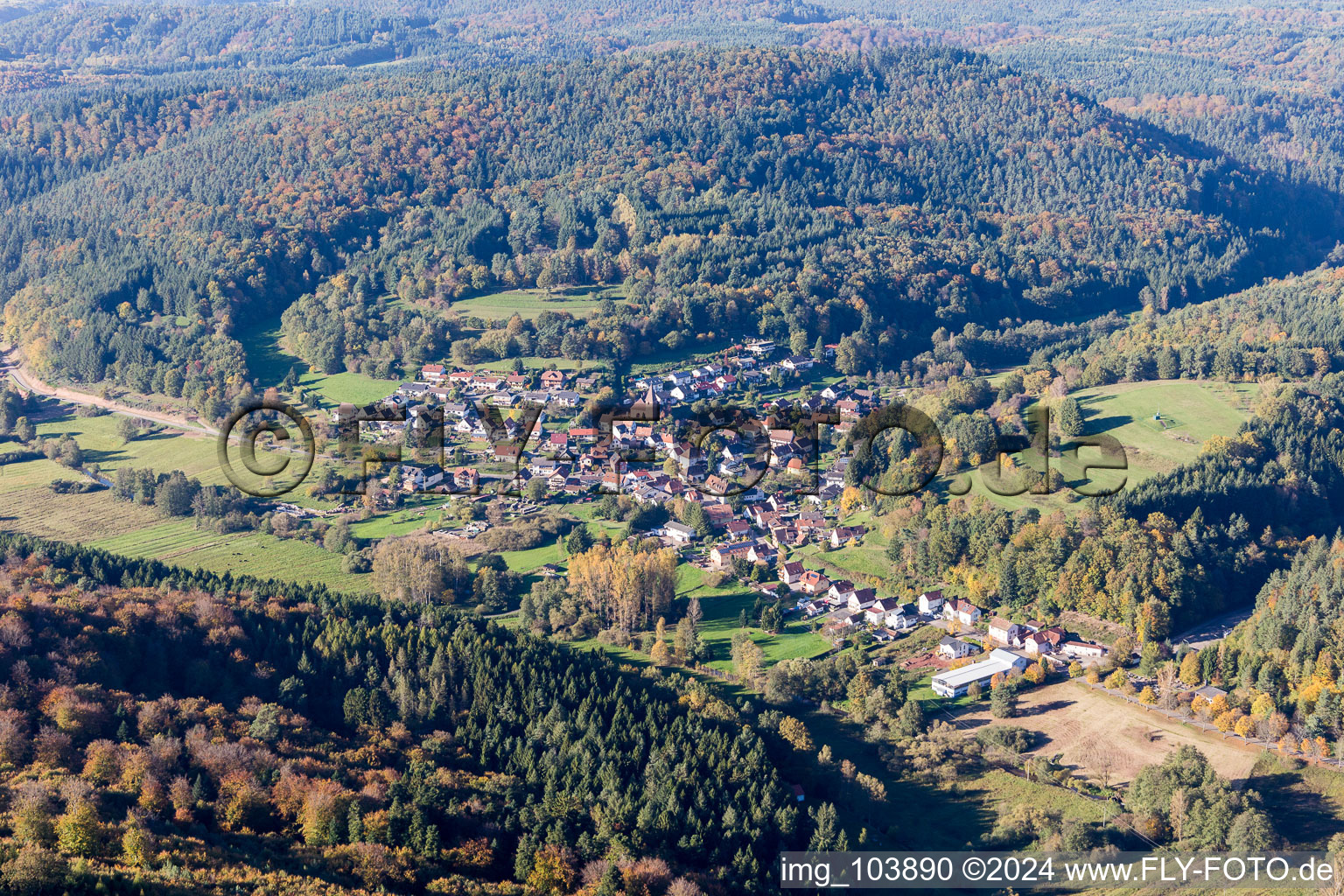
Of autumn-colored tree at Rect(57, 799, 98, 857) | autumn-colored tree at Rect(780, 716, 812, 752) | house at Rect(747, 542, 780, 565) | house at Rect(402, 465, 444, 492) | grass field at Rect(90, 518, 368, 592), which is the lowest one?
autumn-colored tree at Rect(780, 716, 812, 752)

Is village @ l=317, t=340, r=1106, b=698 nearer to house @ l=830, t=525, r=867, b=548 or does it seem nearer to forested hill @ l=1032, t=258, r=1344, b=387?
house @ l=830, t=525, r=867, b=548

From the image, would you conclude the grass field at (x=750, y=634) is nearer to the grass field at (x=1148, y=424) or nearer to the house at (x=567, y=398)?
the grass field at (x=1148, y=424)

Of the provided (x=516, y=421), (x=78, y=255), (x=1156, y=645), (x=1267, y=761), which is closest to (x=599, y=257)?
(x=516, y=421)

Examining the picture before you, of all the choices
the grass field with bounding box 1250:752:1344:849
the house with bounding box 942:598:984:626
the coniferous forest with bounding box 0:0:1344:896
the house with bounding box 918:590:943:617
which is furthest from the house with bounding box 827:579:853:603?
the grass field with bounding box 1250:752:1344:849

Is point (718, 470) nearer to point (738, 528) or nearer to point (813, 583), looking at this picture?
point (738, 528)

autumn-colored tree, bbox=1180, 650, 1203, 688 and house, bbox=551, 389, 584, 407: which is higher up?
house, bbox=551, 389, 584, 407

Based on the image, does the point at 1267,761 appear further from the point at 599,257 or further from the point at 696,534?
the point at 599,257
